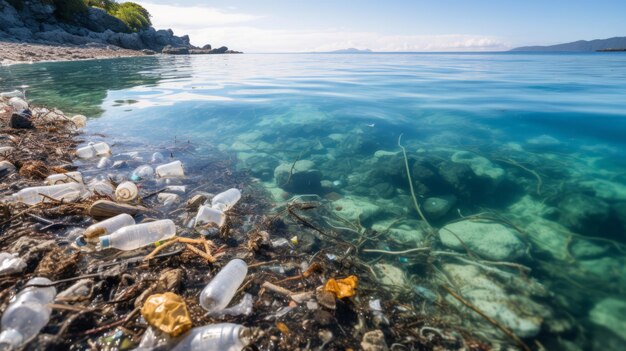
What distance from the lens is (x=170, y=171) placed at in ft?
15.8

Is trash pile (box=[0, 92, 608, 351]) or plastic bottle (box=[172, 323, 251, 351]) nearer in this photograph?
plastic bottle (box=[172, 323, 251, 351])

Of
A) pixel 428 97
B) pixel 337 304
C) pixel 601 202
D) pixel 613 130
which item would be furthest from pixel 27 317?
pixel 428 97

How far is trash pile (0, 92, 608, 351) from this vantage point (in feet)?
6.33

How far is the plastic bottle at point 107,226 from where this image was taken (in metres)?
2.76

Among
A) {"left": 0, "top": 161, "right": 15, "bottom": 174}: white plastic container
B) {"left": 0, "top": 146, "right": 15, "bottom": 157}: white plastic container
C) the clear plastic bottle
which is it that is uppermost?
{"left": 0, "top": 146, "right": 15, "bottom": 157}: white plastic container

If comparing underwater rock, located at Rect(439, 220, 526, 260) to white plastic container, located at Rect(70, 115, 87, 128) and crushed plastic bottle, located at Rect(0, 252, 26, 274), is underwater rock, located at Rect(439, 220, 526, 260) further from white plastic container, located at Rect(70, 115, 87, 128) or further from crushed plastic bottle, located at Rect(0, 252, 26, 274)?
white plastic container, located at Rect(70, 115, 87, 128)

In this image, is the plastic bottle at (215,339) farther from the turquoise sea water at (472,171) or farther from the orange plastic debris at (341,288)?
the turquoise sea water at (472,171)

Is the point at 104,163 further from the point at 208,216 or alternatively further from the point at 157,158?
the point at 208,216

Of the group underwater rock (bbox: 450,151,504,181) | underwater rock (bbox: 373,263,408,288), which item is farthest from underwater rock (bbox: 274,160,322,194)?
underwater rock (bbox: 450,151,504,181)

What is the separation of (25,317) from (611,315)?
472cm

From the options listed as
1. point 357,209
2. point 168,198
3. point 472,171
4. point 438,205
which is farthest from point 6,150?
point 472,171

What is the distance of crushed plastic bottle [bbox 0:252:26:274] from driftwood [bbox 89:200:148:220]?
799mm

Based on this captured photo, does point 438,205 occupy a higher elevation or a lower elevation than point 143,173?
lower

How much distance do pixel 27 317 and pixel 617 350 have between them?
4440 mm
